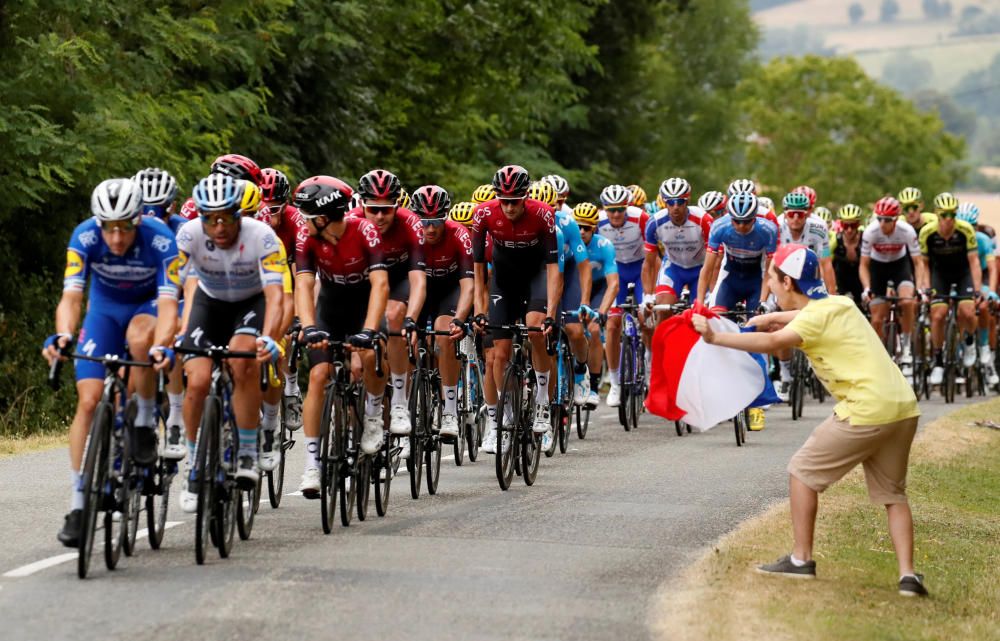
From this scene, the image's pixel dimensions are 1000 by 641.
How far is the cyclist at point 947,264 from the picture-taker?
80.0 ft

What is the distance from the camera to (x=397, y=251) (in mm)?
13531

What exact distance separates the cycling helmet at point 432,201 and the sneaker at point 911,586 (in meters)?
5.85

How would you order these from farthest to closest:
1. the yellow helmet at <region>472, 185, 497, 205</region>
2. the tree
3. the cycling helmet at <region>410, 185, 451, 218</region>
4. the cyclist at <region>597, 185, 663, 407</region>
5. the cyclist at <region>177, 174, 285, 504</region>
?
the tree
the cyclist at <region>597, 185, 663, 407</region>
the yellow helmet at <region>472, 185, 497, 205</region>
the cycling helmet at <region>410, 185, 451, 218</region>
the cyclist at <region>177, 174, 285, 504</region>

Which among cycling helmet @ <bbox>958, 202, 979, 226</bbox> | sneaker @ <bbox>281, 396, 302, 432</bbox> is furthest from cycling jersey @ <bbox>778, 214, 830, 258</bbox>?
sneaker @ <bbox>281, 396, 302, 432</bbox>

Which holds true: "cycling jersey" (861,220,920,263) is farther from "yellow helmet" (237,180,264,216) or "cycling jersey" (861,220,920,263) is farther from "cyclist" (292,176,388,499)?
"yellow helmet" (237,180,264,216)

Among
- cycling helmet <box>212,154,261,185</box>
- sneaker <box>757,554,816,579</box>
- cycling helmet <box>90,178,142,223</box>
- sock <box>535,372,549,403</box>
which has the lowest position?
sneaker <box>757,554,816,579</box>

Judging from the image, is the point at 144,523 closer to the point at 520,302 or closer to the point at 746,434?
the point at 520,302

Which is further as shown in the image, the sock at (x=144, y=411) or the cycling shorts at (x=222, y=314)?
the cycling shorts at (x=222, y=314)

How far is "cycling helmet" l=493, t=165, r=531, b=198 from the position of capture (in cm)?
1421

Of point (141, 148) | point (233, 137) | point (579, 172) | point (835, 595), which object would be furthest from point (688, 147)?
point (835, 595)

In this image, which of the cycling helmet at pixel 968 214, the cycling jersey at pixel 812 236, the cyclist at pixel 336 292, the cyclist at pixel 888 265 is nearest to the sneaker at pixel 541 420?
the cyclist at pixel 336 292

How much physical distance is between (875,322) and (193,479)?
15245 mm

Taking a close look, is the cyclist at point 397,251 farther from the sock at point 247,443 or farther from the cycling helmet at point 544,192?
the cycling helmet at point 544,192

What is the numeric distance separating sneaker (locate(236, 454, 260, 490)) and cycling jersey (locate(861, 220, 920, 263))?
14.3 metres
